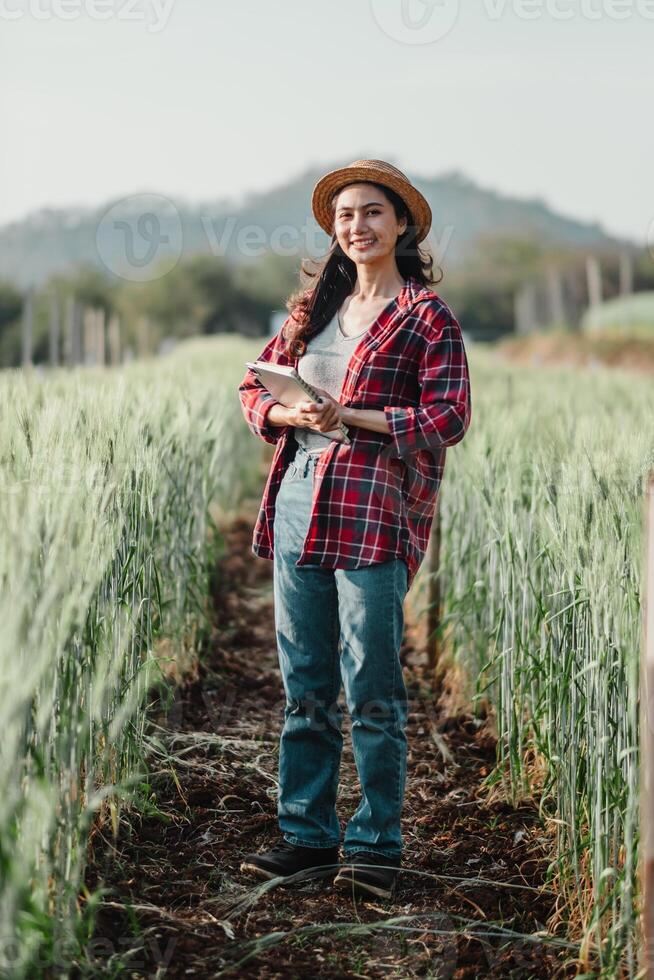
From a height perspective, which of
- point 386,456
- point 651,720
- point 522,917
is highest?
point 386,456

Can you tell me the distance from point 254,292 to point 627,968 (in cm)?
4963

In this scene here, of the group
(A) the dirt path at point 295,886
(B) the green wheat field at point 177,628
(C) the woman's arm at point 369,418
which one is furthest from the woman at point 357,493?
(B) the green wheat field at point 177,628

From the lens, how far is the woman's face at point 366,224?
2332 millimetres

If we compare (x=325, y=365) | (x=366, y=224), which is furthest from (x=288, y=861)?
(x=366, y=224)

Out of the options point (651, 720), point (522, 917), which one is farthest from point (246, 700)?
point (651, 720)

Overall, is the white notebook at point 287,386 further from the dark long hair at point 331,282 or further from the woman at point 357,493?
the dark long hair at point 331,282

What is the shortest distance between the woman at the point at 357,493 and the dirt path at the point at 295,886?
12 centimetres

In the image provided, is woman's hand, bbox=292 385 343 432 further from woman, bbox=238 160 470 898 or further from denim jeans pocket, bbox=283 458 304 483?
denim jeans pocket, bbox=283 458 304 483

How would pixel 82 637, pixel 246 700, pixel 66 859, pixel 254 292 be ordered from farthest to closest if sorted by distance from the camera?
pixel 254 292 → pixel 246 700 → pixel 82 637 → pixel 66 859

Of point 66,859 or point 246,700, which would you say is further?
point 246,700

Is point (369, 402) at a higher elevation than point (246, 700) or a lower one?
higher

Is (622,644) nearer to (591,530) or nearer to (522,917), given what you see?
(591,530)

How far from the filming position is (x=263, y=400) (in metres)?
2.42

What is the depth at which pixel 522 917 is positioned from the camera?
89.3 inches
